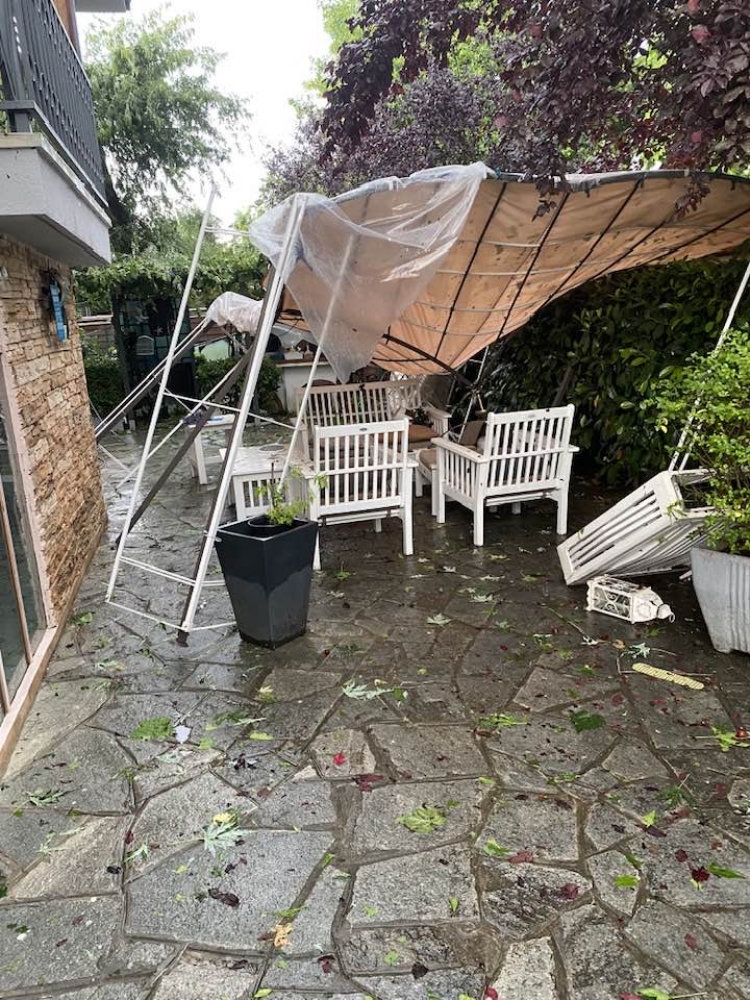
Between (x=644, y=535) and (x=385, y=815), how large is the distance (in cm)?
213

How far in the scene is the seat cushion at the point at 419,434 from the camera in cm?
620

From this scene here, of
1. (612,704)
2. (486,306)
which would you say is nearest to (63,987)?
(612,704)

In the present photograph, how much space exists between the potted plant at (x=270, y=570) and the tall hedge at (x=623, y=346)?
2740mm

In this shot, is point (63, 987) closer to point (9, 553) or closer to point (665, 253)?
point (9, 553)

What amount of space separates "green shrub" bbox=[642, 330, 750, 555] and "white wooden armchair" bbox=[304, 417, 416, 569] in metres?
1.85

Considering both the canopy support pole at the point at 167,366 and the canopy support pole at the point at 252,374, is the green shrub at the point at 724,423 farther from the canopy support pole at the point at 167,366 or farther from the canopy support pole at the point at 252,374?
the canopy support pole at the point at 167,366

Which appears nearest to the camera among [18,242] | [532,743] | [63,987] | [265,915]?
[63,987]

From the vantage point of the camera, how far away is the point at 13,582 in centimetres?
312

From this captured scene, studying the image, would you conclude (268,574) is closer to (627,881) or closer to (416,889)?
(416,889)

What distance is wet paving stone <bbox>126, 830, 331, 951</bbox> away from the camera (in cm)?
185

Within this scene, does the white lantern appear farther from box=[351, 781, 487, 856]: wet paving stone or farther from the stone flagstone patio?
box=[351, 781, 487, 856]: wet paving stone

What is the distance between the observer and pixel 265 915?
189 centimetres

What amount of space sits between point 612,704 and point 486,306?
304cm

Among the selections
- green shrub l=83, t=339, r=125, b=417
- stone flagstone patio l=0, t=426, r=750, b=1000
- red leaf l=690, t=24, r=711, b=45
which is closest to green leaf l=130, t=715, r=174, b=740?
stone flagstone patio l=0, t=426, r=750, b=1000
